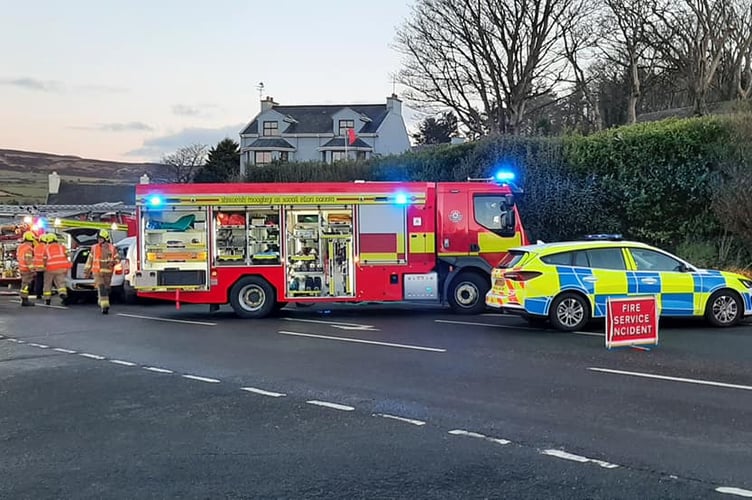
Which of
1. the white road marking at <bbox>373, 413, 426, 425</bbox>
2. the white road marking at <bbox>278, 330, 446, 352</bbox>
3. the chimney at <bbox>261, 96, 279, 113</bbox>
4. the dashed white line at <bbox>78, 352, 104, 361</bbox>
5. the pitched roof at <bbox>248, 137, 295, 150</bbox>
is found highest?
the chimney at <bbox>261, 96, 279, 113</bbox>

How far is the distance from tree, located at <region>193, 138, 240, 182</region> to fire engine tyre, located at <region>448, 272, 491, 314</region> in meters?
46.2

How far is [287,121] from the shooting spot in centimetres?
6175

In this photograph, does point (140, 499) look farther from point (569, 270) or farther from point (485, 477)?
point (569, 270)

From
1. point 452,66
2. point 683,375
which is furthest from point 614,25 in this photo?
point 683,375

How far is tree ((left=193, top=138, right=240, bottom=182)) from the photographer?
60906 mm

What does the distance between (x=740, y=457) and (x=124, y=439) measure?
4908 millimetres

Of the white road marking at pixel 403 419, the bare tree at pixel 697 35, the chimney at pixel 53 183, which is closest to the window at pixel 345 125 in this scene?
the chimney at pixel 53 183

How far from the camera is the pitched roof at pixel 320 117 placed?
61344 millimetres

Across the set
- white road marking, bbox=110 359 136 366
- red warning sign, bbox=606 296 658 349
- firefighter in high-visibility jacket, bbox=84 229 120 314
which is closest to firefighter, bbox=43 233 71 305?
firefighter in high-visibility jacket, bbox=84 229 120 314

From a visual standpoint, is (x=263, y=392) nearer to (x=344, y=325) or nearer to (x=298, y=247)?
(x=344, y=325)

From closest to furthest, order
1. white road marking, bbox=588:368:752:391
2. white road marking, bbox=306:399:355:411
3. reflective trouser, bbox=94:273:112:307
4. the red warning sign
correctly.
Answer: white road marking, bbox=306:399:355:411, white road marking, bbox=588:368:752:391, the red warning sign, reflective trouser, bbox=94:273:112:307

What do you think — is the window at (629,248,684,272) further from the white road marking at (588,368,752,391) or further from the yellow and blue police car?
the white road marking at (588,368,752,391)

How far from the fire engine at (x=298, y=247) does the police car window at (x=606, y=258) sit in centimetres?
321

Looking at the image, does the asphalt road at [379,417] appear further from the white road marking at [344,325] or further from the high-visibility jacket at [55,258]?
the high-visibility jacket at [55,258]
